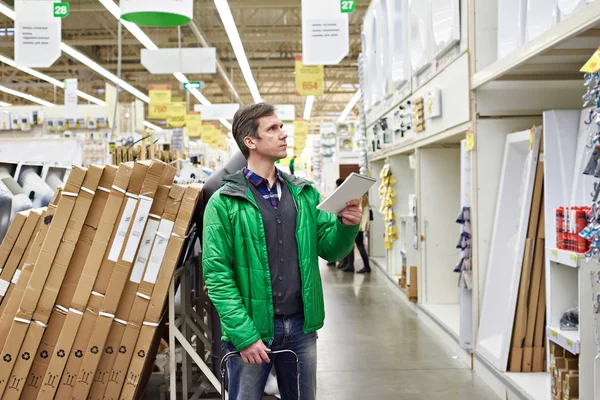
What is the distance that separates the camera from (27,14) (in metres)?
10.1

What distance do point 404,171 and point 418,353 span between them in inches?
173

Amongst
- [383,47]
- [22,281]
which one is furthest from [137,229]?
[383,47]

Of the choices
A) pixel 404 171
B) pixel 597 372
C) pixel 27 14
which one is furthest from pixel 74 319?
pixel 27 14

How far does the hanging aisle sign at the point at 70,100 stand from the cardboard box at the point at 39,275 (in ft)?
25.5

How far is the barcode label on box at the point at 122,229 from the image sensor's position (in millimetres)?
3832

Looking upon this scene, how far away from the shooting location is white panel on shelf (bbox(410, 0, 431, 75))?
6.48 metres

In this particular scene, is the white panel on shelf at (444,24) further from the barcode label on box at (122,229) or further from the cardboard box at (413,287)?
the barcode label on box at (122,229)

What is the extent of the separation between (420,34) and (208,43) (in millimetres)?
15707

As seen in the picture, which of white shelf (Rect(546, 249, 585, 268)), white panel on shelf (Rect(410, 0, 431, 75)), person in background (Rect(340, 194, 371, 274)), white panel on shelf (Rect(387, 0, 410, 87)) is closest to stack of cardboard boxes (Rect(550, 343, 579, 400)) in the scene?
white shelf (Rect(546, 249, 585, 268))

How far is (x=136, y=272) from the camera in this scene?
3.86m

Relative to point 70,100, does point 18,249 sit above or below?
below

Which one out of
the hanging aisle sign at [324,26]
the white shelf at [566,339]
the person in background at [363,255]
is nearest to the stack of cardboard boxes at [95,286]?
the white shelf at [566,339]

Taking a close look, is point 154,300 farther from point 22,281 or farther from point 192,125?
point 192,125

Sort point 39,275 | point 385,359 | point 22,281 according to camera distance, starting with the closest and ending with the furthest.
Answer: point 39,275 → point 22,281 → point 385,359
